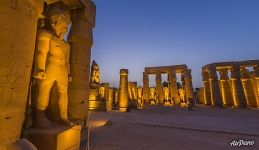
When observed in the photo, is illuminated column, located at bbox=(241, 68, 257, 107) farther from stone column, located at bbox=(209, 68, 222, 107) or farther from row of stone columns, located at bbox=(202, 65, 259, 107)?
stone column, located at bbox=(209, 68, 222, 107)

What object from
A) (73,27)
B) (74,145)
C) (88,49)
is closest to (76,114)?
(74,145)

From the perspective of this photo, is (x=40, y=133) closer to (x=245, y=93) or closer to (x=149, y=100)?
(x=149, y=100)

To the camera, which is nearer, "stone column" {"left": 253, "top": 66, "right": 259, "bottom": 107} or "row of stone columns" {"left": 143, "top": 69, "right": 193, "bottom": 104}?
"stone column" {"left": 253, "top": 66, "right": 259, "bottom": 107}

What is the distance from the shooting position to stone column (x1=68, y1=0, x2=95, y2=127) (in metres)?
4.80

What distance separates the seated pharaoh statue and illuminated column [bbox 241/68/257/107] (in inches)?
971

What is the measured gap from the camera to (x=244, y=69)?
891 inches

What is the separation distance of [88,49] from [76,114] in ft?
7.01

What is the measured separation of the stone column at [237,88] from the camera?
20.2 meters

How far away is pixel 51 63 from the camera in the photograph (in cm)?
324

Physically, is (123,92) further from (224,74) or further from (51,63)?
(224,74)

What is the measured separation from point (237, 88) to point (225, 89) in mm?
2299

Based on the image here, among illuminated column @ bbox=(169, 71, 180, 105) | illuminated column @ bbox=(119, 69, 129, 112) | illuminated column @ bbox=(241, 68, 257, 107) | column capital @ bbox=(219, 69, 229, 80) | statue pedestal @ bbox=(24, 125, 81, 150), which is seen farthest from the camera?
illuminated column @ bbox=(169, 71, 180, 105)

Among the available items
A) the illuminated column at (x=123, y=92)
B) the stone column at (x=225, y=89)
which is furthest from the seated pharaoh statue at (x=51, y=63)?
the stone column at (x=225, y=89)

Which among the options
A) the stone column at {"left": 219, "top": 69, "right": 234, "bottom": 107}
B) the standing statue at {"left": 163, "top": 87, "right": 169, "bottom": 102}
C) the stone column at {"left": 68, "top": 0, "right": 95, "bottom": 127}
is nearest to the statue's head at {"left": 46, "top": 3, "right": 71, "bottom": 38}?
the stone column at {"left": 68, "top": 0, "right": 95, "bottom": 127}
